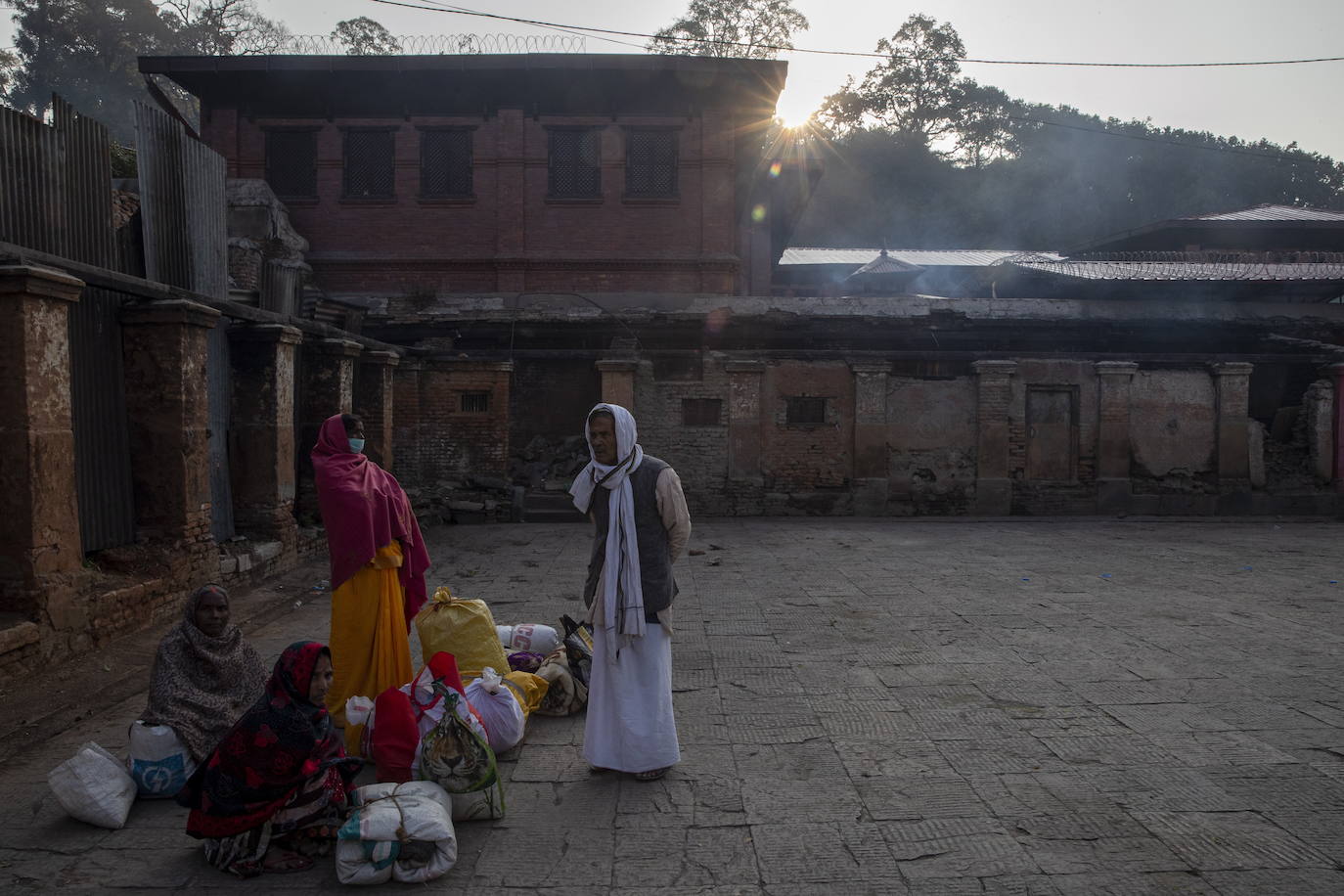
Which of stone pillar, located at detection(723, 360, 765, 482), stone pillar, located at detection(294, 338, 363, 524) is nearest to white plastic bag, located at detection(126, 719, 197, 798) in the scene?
stone pillar, located at detection(294, 338, 363, 524)

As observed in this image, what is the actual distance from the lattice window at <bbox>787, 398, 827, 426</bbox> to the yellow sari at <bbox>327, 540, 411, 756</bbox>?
1153 cm

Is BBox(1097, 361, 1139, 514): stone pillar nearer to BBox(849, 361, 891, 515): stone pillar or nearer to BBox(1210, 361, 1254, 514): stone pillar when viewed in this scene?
BBox(1210, 361, 1254, 514): stone pillar

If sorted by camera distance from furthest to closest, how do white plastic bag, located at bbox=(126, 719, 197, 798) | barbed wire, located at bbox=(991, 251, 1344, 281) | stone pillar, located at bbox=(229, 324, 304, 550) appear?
barbed wire, located at bbox=(991, 251, 1344, 281) → stone pillar, located at bbox=(229, 324, 304, 550) → white plastic bag, located at bbox=(126, 719, 197, 798)

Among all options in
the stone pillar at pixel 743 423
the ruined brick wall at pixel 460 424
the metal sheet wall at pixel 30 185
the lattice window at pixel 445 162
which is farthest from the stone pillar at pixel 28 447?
the lattice window at pixel 445 162

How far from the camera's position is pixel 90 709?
528cm

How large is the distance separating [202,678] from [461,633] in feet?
4.25

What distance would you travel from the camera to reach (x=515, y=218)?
20.0 meters

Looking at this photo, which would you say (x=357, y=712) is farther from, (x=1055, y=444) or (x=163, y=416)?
(x=1055, y=444)

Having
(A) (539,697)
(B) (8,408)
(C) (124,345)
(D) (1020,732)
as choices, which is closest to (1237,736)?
(D) (1020,732)

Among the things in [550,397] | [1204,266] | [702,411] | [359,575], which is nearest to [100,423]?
[359,575]

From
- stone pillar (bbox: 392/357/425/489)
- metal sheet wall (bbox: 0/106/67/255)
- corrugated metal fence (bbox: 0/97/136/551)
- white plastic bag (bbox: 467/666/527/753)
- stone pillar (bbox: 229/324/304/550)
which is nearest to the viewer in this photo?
white plastic bag (bbox: 467/666/527/753)

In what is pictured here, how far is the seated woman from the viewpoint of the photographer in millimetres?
3434

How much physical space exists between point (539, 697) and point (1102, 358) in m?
14.4

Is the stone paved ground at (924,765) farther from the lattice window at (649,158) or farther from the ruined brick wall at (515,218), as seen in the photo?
the lattice window at (649,158)
